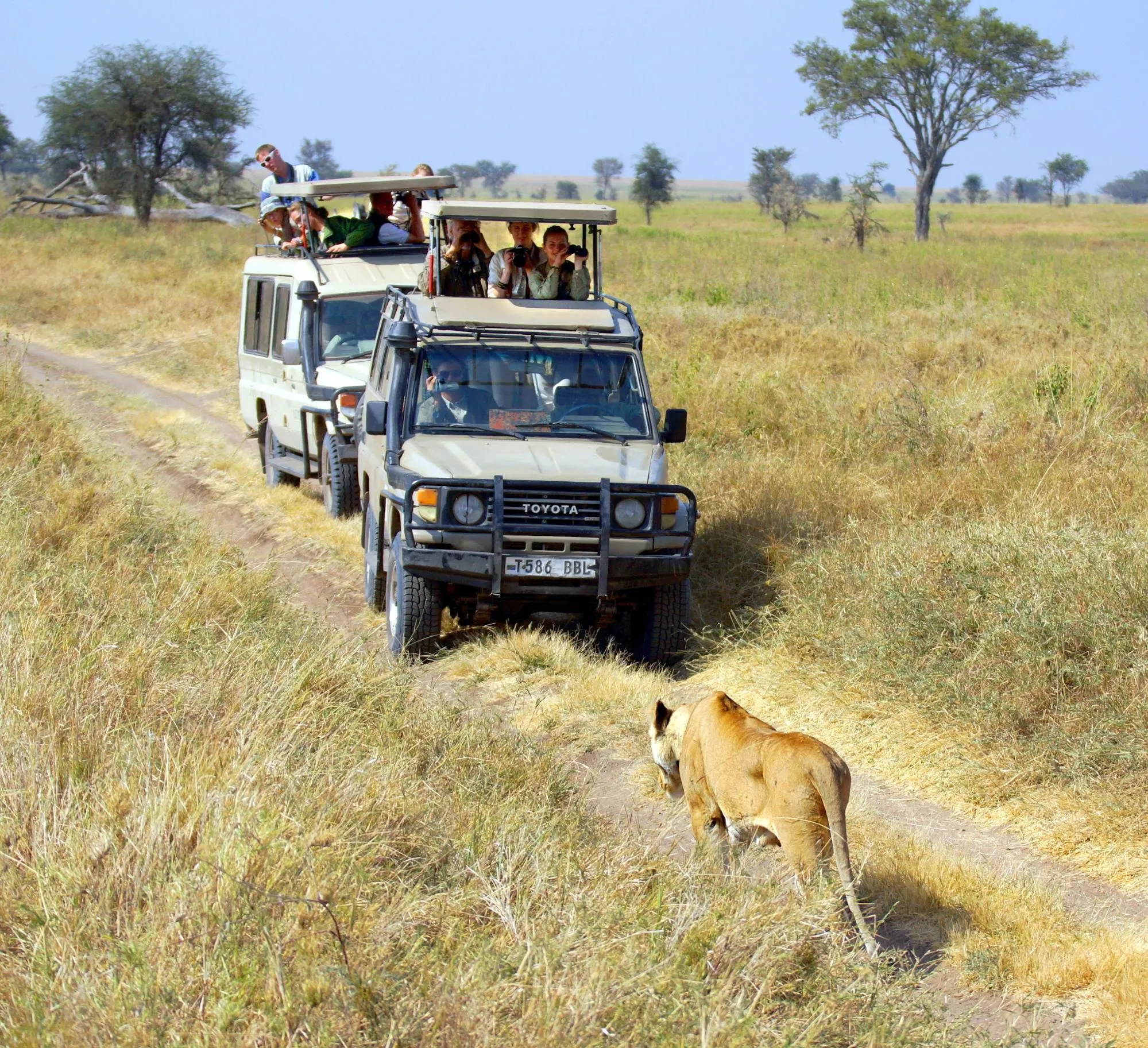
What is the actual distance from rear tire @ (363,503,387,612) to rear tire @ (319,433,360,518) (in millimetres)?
1905

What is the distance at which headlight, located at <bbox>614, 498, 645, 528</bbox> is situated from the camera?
22.0 ft

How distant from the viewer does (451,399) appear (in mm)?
7449

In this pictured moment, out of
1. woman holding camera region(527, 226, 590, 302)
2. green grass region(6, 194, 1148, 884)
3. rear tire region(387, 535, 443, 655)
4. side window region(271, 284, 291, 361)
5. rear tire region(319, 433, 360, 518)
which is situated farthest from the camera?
side window region(271, 284, 291, 361)

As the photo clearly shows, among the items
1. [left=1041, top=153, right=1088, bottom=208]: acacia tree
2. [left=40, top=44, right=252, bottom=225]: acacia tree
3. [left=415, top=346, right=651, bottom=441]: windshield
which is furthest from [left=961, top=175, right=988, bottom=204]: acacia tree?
[left=415, top=346, right=651, bottom=441]: windshield

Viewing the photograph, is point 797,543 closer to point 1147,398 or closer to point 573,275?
point 573,275

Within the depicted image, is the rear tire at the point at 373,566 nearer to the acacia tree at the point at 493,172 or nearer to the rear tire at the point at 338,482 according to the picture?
the rear tire at the point at 338,482

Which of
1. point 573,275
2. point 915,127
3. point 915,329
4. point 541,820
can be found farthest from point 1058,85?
point 541,820

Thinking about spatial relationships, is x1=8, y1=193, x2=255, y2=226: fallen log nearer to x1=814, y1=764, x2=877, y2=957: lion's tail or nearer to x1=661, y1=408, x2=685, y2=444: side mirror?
x1=661, y1=408, x2=685, y2=444: side mirror

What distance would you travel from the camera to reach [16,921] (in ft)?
10.4

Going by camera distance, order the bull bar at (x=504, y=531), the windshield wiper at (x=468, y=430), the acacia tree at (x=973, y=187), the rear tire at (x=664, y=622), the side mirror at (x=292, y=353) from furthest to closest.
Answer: the acacia tree at (x=973, y=187), the side mirror at (x=292, y=353), the windshield wiper at (x=468, y=430), the rear tire at (x=664, y=622), the bull bar at (x=504, y=531)

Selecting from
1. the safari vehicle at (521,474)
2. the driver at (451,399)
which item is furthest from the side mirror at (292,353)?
the driver at (451,399)

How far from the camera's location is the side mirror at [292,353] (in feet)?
34.2

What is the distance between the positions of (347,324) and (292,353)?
0.59 metres

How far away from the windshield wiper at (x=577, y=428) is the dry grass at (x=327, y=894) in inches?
98.0
